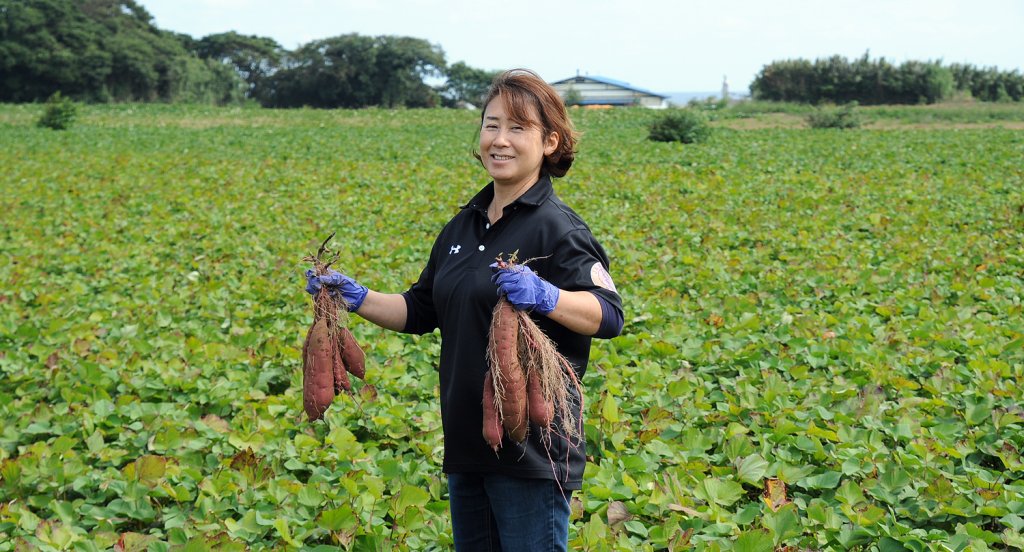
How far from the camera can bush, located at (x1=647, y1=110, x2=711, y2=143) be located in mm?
16531

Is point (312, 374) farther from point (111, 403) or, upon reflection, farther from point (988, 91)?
point (988, 91)

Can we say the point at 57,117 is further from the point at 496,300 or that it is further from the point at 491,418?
the point at 491,418

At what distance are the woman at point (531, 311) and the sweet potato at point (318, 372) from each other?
0.98 ft

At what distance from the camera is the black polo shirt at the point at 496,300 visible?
175cm

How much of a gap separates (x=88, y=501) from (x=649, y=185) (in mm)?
9067

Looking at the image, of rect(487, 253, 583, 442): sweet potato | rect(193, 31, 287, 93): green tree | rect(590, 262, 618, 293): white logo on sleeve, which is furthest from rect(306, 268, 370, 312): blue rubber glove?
rect(193, 31, 287, 93): green tree

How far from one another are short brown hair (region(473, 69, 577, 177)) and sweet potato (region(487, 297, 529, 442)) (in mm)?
444

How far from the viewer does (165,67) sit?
48.3 meters

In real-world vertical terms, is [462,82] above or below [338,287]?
above

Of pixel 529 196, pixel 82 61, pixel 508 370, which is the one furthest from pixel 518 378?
pixel 82 61

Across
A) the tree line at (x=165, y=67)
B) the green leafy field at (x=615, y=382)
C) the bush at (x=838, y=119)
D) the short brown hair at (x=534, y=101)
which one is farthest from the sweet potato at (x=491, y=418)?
the tree line at (x=165, y=67)

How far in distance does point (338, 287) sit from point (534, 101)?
68cm

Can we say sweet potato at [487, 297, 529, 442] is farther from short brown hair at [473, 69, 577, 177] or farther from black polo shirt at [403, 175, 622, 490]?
short brown hair at [473, 69, 577, 177]

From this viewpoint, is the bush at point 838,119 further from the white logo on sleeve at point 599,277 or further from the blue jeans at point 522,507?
the blue jeans at point 522,507
